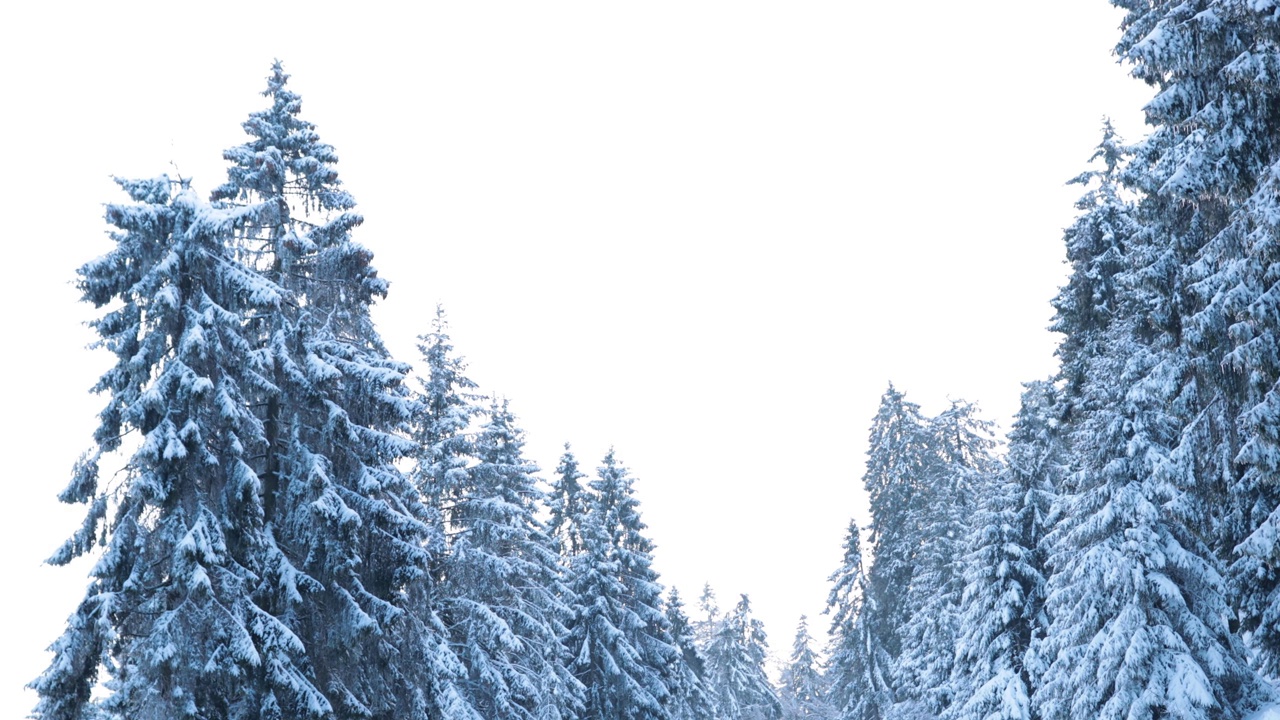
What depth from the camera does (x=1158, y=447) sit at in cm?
2319

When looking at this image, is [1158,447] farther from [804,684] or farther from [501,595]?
[804,684]

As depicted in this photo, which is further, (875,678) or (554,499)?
(875,678)

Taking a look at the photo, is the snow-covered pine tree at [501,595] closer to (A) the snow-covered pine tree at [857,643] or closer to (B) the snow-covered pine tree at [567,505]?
(B) the snow-covered pine tree at [567,505]

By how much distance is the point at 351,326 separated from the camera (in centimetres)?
1995

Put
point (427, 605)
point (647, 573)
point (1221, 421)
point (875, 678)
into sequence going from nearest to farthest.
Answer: point (1221, 421) < point (427, 605) < point (647, 573) < point (875, 678)

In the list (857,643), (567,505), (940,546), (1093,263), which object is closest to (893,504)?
(857,643)

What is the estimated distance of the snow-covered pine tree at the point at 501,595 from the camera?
28.0m

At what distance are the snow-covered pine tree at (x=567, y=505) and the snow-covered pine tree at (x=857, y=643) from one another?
24933 mm

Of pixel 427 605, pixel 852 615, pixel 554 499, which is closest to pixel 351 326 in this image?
pixel 427 605

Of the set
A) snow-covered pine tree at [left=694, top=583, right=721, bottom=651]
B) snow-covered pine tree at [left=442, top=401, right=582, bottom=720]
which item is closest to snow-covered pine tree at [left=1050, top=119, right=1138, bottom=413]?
snow-covered pine tree at [left=442, top=401, right=582, bottom=720]

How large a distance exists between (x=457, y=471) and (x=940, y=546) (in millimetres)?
29408

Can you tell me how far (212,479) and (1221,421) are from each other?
16808mm

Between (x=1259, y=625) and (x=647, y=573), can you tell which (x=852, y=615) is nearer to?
(x=647, y=573)

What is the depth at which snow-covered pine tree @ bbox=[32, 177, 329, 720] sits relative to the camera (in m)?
14.1
